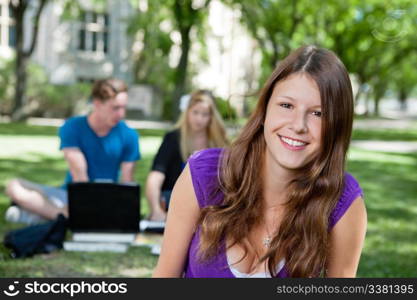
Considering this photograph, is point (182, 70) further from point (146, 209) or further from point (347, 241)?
point (347, 241)

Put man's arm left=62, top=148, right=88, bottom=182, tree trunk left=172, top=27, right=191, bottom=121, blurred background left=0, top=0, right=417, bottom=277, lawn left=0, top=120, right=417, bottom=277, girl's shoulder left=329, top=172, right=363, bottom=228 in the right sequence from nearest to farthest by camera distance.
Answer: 1. girl's shoulder left=329, top=172, right=363, bottom=228
2. lawn left=0, top=120, right=417, bottom=277
3. man's arm left=62, top=148, right=88, bottom=182
4. blurred background left=0, top=0, right=417, bottom=277
5. tree trunk left=172, top=27, right=191, bottom=121

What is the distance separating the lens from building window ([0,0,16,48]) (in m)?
28.0

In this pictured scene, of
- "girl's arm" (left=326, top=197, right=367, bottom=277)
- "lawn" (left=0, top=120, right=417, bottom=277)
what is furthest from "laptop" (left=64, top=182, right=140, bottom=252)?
"girl's arm" (left=326, top=197, right=367, bottom=277)

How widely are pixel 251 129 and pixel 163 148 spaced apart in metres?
3.83

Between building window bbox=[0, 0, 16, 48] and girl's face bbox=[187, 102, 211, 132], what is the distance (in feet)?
78.0

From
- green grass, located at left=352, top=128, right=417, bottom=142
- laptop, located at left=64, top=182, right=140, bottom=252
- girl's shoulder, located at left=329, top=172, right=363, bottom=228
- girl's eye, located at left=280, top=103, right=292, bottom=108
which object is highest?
girl's eye, located at left=280, top=103, right=292, bottom=108

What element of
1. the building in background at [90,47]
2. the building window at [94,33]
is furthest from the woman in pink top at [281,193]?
the building window at [94,33]

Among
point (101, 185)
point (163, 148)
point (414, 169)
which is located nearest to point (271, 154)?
point (101, 185)

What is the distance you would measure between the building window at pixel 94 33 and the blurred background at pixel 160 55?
0.05m

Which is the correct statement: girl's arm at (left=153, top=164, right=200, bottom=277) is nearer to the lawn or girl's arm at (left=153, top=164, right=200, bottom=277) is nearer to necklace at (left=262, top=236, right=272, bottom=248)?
necklace at (left=262, top=236, right=272, bottom=248)

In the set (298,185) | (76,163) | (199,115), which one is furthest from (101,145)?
(298,185)

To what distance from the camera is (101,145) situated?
637 cm

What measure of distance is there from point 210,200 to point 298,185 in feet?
1.09

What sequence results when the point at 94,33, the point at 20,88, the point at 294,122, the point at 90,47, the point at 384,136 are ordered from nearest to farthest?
the point at 294,122
the point at 20,88
the point at 384,136
the point at 90,47
the point at 94,33
